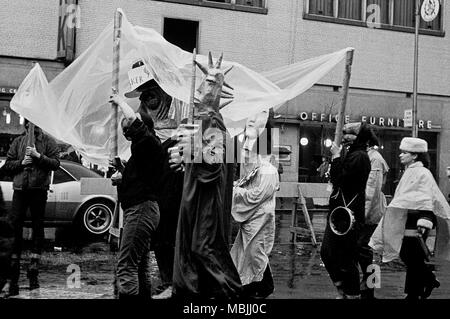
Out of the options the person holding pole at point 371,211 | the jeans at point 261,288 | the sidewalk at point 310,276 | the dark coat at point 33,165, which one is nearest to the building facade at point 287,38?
the sidewalk at point 310,276

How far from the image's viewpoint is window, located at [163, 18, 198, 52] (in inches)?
543

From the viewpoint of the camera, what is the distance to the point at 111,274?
302 inches

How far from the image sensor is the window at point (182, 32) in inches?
543

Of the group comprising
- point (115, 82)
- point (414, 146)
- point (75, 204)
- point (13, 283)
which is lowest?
point (13, 283)

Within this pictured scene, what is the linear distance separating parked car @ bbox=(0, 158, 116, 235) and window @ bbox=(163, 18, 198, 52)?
3810 millimetres

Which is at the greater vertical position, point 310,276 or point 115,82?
point 115,82

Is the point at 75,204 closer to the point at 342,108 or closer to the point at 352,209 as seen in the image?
the point at 342,108

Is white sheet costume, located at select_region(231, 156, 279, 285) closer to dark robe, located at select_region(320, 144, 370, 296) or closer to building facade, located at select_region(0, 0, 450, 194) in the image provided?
dark robe, located at select_region(320, 144, 370, 296)

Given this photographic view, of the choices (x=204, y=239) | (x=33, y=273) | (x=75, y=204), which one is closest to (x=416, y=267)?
(x=204, y=239)

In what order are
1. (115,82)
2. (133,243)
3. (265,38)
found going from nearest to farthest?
(133,243), (115,82), (265,38)

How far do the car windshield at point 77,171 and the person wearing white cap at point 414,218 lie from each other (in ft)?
18.7

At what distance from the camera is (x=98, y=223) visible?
36.1ft

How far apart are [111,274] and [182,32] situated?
7851mm

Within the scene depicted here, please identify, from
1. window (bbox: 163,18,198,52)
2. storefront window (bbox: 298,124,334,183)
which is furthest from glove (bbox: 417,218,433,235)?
storefront window (bbox: 298,124,334,183)
